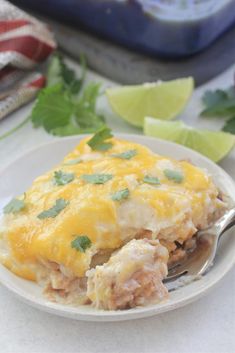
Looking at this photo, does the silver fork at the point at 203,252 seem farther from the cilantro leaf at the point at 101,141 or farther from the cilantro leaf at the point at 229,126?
the cilantro leaf at the point at 229,126

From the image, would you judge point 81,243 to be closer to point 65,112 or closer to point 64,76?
point 65,112

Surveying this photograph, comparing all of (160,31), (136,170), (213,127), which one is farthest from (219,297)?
(160,31)

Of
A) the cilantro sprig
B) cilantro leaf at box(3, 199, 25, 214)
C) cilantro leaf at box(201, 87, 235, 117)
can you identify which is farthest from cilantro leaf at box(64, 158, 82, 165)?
cilantro leaf at box(201, 87, 235, 117)

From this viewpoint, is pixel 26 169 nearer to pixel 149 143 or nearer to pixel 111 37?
pixel 149 143

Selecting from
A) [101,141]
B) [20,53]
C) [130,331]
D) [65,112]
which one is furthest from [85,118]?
[130,331]

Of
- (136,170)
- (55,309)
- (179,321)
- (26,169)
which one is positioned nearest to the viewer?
(55,309)

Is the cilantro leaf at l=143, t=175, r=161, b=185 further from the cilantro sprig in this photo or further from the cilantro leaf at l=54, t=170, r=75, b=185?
the cilantro sprig
